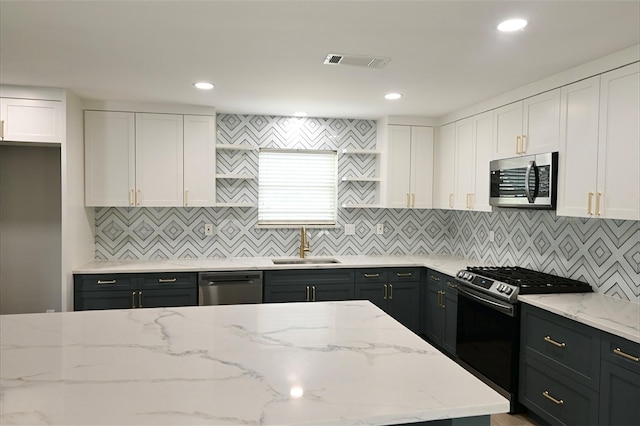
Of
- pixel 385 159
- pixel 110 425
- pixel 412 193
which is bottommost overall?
pixel 110 425

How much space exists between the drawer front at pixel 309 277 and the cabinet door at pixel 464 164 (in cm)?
127

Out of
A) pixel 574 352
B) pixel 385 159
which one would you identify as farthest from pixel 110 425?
pixel 385 159

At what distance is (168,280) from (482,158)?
301 cm

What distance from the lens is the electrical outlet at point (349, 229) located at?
493 centimetres

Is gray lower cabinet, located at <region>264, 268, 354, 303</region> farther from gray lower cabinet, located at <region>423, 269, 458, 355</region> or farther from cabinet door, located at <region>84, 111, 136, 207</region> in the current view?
cabinet door, located at <region>84, 111, 136, 207</region>

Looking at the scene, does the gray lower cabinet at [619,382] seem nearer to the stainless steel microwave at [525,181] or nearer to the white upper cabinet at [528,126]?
the stainless steel microwave at [525,181]

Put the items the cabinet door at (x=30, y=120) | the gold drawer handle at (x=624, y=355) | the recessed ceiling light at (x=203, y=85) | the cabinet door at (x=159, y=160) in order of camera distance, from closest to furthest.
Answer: the gold drawer handle at (x=624, y=355)
the recessed ceiling light at (x=203, y=85)
the cabinet door at (x=30, y=120)
the cabinet door at (x=159, y=160)

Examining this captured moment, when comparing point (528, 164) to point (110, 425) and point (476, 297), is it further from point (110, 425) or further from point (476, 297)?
point (110, 425)

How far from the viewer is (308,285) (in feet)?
13.8

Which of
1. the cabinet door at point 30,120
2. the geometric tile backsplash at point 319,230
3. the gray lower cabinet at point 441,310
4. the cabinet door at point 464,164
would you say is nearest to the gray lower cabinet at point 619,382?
the geometric tile backsplash at point 319,230

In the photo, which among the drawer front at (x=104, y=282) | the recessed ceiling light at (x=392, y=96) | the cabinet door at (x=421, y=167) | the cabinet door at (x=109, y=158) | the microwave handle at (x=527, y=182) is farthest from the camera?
the cabinet door at (x=421, y=167)

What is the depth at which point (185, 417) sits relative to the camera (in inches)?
46.5

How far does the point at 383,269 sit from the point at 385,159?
116 centimetres

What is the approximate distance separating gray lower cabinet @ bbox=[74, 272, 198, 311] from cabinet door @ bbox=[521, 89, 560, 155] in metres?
3.02
